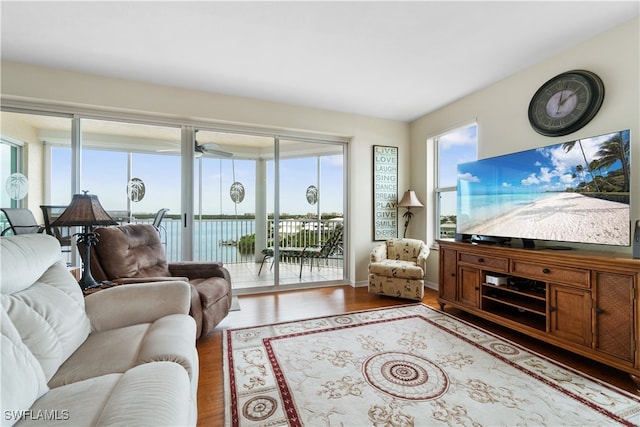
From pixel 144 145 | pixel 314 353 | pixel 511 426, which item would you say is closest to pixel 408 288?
pixel 314 353

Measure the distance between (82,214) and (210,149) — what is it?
1989mm

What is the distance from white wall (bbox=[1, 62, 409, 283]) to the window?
1.80 ft

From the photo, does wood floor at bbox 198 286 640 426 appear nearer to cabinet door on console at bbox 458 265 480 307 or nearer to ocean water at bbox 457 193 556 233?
cabinet door on console at bbox 458 265 480 307

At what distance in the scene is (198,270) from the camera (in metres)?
2.68

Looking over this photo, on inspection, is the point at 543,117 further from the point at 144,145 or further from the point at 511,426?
the point at 144,145

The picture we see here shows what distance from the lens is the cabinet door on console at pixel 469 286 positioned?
264 cm

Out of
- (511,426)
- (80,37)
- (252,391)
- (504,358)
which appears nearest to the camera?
(511,426)

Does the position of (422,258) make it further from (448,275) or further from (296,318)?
(296,318)

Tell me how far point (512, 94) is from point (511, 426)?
2975 mm

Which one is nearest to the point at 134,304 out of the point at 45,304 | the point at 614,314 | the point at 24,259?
the point at 45,304

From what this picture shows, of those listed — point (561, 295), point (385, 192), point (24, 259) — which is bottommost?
point (561, 295)

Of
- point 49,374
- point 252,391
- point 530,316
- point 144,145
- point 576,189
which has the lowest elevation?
point 252,391

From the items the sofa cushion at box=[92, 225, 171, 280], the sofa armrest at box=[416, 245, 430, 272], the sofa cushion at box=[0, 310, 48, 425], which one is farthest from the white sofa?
the sofa armrest at box=[416, 245, 430, 272]

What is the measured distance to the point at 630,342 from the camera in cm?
166
